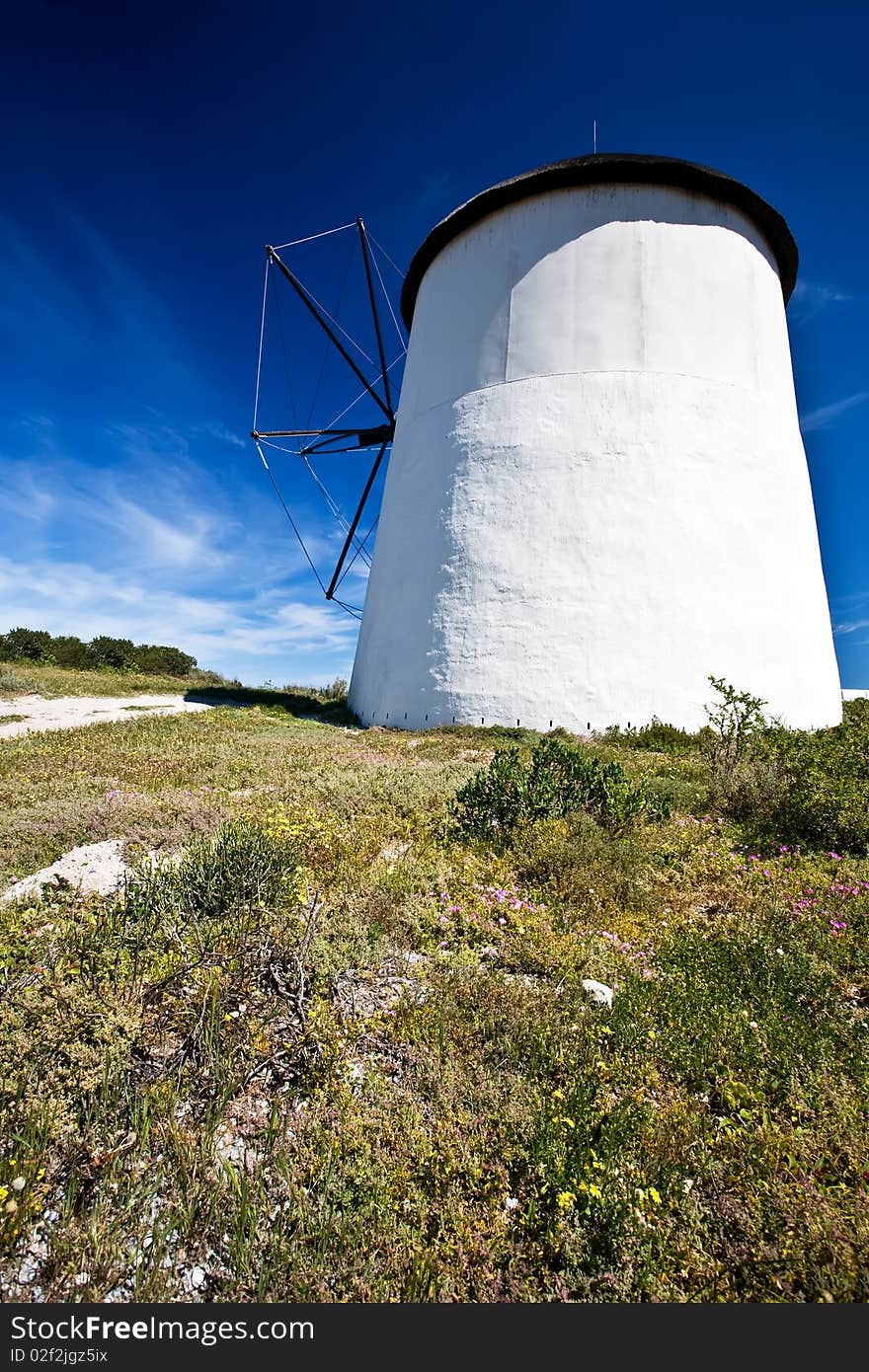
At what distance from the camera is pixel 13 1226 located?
1.75 metres

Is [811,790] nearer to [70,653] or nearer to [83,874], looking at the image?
[83,874]

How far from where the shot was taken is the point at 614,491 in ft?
38.1

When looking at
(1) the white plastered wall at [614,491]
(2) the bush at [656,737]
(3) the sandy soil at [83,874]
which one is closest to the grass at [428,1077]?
(3) the sandy soil at [83,874]

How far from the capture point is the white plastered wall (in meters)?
11.2

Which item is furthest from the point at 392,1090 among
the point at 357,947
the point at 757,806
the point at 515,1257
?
the point at 757,806

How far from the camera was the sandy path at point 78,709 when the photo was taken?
1096 cm

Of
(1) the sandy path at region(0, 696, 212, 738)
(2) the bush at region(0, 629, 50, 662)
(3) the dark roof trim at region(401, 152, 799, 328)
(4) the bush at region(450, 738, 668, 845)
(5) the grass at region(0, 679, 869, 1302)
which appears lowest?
(5) the grass at region(0, 679, 869, 1302)

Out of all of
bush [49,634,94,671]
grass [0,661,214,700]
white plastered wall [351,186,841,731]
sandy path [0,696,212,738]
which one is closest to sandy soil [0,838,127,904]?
sandy path [0,696,212,738]

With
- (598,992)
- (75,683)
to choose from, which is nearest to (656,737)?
(598,992)

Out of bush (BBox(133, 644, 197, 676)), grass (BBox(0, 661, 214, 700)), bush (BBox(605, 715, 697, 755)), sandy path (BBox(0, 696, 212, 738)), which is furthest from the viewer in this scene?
bush (BBox(133, 644, 197, 676))

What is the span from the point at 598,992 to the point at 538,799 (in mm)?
2571

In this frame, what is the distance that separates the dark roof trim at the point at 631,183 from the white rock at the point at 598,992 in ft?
50.2

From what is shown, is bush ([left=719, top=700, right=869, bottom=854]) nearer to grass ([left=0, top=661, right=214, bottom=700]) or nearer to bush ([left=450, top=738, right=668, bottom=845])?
bush ([left=450, top=738, right=668, bottom=845])

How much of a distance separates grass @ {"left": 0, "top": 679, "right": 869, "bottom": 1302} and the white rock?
2.3 inches
